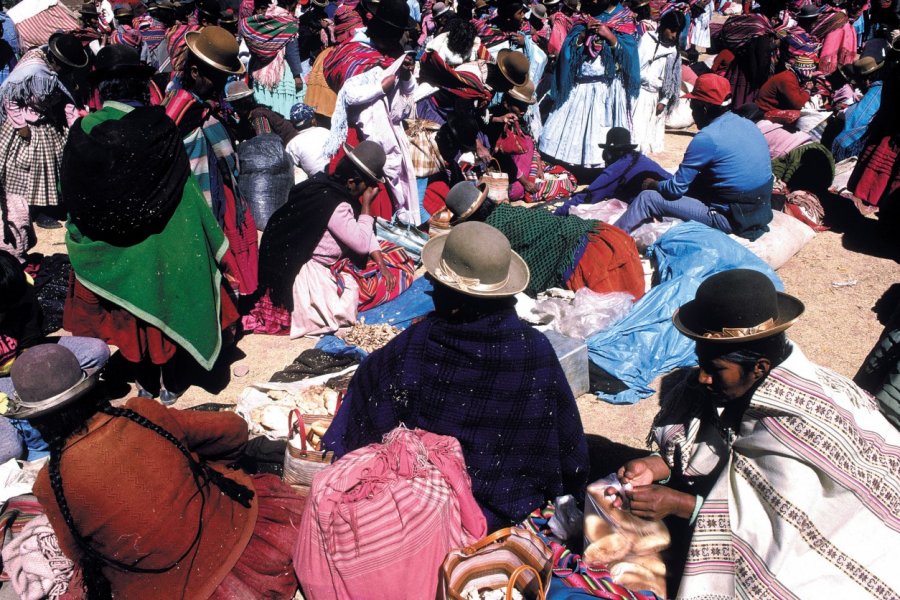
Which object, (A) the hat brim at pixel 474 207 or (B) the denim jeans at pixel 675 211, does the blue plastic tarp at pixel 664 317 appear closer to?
(B) the denim jeans at pixel 675 211

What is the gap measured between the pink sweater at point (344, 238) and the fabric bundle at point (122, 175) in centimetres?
133

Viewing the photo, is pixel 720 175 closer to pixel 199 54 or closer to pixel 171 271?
pixel 199 54

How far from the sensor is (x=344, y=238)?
16.6ft

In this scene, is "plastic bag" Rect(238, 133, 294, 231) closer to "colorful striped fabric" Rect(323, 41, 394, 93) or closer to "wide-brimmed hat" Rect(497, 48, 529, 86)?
"colorful striped fabric" Rect(323, 41, 394, 93)

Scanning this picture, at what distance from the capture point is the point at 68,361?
2438 millimetres

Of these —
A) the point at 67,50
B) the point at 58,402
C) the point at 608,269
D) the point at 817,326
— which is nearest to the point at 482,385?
the point at 58,402

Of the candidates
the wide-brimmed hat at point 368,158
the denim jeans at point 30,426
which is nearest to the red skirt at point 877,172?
the wide-brimmed hat at point 368,158

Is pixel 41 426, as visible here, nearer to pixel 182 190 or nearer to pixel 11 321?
pixel 182 190

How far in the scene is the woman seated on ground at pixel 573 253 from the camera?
205 inches

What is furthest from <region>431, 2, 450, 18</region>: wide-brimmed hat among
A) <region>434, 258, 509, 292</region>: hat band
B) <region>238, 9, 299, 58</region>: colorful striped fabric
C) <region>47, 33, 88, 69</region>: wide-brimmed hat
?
<region>434, 258, 509, 292</region>: hat band

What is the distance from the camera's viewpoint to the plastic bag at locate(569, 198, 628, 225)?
21.0 feet

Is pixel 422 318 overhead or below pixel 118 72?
below

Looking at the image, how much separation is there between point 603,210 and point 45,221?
5789 millimetres

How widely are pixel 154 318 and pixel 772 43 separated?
7.68 meters
